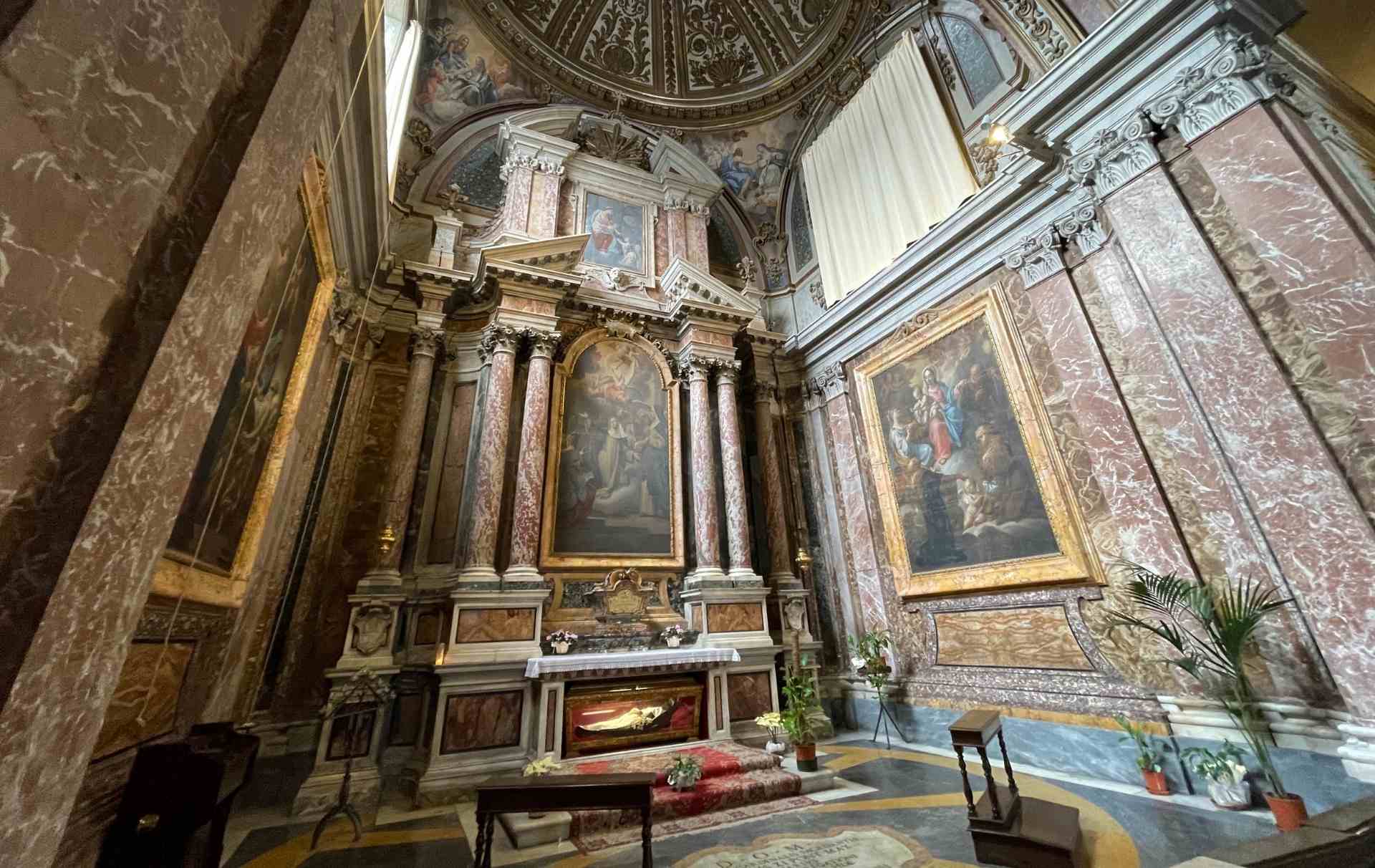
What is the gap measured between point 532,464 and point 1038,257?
6.73 meters

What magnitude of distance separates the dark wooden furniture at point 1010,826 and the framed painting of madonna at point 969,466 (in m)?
2.70

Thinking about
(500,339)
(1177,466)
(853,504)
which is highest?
(500,339)

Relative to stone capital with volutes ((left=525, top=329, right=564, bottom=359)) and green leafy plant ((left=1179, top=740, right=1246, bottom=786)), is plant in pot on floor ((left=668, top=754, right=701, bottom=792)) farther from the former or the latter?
stone capital with volutes ((left=525, top=329, right=564, bottom=359))

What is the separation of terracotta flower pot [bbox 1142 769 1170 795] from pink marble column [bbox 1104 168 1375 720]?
1.41 meters

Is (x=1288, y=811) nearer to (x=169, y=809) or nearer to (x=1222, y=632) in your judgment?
(x=1222, y=632)

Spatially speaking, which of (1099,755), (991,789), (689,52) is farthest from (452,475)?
(689,52)

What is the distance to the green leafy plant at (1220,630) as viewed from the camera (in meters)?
3.82

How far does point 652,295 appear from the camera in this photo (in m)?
9.38

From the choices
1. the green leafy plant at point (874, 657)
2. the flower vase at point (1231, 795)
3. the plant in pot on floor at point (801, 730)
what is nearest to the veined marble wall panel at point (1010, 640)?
the green leafy plant at point (874, 657)

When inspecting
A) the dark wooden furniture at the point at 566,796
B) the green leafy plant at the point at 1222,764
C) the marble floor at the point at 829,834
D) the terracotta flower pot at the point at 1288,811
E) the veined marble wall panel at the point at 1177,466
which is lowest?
the marble floor at the point at 829,834

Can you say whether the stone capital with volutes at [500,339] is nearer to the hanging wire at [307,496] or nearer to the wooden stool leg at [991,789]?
the hanging wire at [307,496]

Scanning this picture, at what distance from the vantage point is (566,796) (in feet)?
10.1

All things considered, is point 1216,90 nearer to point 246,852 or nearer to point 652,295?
point 652,295

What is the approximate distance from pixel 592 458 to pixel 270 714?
453 centimetres
